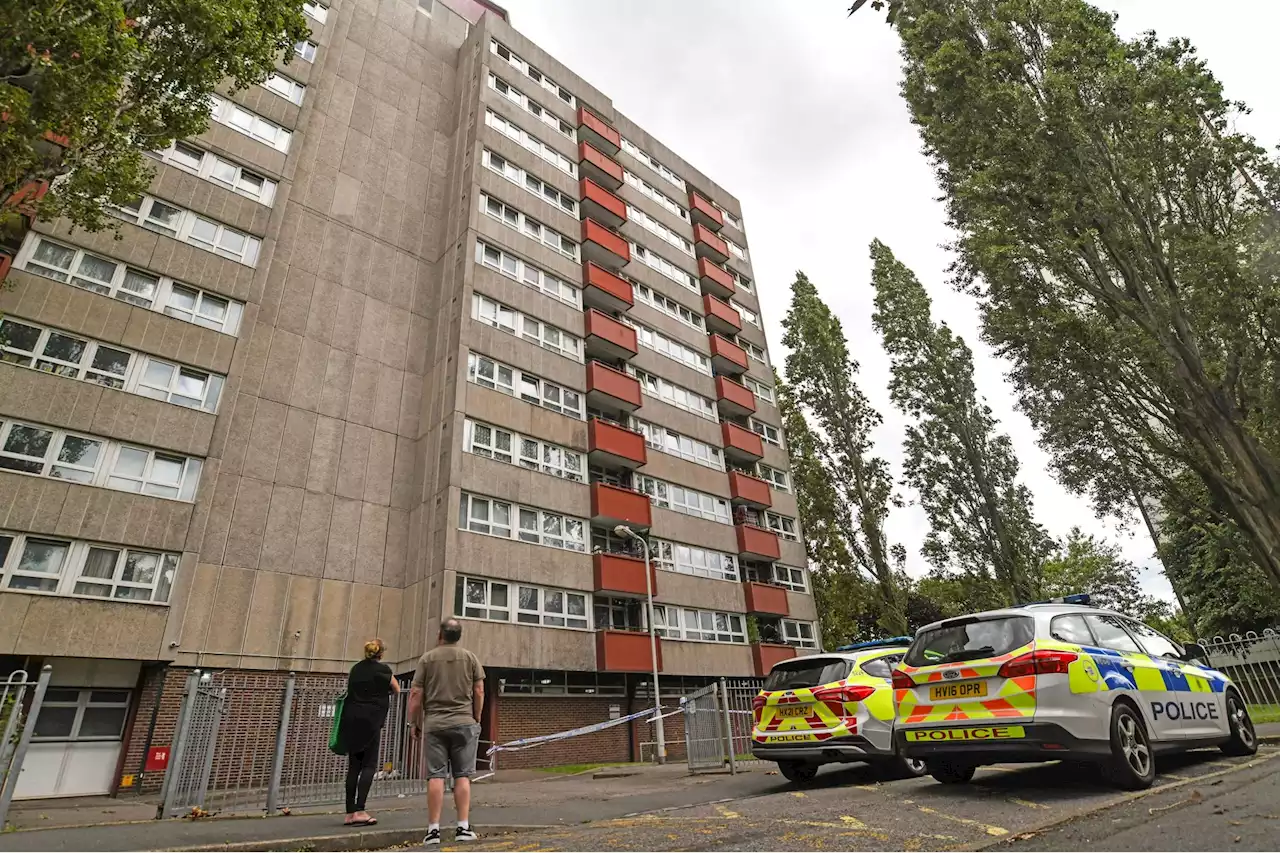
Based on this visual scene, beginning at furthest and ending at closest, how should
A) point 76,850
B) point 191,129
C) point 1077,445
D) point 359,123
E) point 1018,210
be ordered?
point 359,123 → point 1077,445 → point 1018,210 → point 191,129 → point 76,850

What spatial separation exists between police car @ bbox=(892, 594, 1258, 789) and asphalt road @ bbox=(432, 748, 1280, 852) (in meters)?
0.32

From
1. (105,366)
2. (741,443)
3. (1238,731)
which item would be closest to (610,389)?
(741,443)

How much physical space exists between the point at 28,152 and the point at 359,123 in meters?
15.9

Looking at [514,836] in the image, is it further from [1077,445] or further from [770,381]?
[770,381]

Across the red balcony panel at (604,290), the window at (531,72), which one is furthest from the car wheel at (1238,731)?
the window at (531,72)

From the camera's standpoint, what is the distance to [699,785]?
9148 millimetres

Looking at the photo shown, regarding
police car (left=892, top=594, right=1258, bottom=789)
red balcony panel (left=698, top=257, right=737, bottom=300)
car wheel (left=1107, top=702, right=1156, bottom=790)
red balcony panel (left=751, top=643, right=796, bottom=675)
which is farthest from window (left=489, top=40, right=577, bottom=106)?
car wheel (left=1107, top=702, right=1156, bottom=790)

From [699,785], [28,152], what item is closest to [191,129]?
[28,152]

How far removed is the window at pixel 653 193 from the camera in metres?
32.4

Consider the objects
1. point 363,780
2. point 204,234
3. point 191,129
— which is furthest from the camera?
point 204,234

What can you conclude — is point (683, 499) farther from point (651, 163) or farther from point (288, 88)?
point (288, 88)

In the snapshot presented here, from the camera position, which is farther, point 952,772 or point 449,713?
point 952,772

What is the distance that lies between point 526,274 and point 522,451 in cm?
749

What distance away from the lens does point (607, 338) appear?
25.5 m
